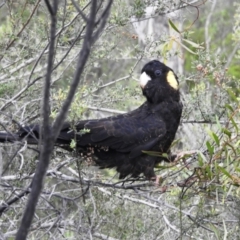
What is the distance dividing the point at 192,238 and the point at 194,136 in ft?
8.23

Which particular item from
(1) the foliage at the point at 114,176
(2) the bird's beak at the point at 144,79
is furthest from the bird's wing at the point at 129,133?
(2) the bird's beak at the point at 144,79

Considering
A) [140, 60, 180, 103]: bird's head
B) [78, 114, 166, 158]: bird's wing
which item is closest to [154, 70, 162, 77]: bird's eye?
[140, 60, 180, 103]: bird's head

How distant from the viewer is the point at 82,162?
424cm

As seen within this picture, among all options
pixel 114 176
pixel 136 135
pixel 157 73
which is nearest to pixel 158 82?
pixel 157 73

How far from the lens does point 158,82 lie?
495 centimetres

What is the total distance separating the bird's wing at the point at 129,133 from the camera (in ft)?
15.2

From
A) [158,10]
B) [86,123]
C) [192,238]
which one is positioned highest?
[158,10]

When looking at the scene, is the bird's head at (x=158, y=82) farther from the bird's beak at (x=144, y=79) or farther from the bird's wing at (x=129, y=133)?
the bird's wing at (x=129, y=133)

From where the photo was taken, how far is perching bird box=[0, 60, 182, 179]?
15.0ft

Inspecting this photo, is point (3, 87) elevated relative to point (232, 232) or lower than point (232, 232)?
elevated

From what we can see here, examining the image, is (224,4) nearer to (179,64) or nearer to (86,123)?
(179,64)

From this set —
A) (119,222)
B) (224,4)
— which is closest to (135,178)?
(119,222)

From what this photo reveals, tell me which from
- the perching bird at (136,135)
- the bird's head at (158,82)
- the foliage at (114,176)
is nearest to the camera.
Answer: the foliage at (114,176)

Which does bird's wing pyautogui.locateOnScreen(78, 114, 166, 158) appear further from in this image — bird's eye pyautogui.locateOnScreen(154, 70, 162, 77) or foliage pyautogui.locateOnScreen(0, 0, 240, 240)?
bird's eye pyautogui.locateOnScreen(154, 70, 162, 77)
